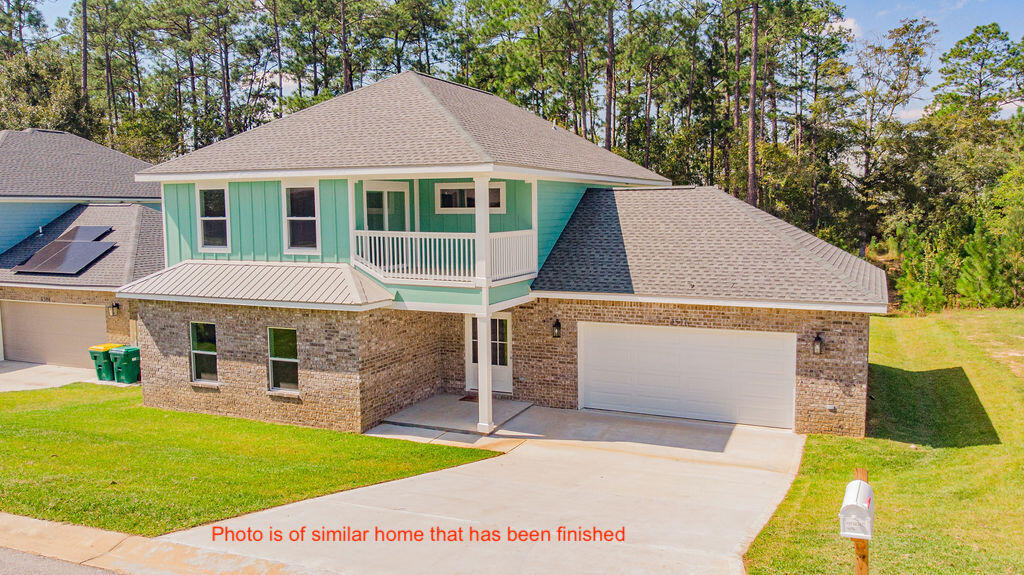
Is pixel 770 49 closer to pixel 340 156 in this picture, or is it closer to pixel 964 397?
pixel 964 397

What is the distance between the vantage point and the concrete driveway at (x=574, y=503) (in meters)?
6.99

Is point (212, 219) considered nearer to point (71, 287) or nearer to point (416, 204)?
point (416, 204)

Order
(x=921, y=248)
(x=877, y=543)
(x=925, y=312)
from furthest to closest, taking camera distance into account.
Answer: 1. (x=921, y=248)
2. (x=925, y=312)
3. (x=877, y=543)

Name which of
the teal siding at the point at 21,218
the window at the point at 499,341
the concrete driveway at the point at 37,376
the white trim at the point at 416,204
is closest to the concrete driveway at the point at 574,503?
the window at the point at 499,341

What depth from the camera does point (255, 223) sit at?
1452 centimetres

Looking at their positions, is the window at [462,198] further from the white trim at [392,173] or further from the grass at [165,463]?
the grass at [165,463]

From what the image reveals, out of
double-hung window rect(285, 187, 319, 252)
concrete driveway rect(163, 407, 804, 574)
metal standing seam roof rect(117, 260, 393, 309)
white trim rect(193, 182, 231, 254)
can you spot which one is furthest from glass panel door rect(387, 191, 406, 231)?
concrete driveway rect(163, 407, 804, 574)

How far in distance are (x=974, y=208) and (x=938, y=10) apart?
43.3ft

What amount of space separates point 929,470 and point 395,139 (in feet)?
35.4

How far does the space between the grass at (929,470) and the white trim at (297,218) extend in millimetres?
9580

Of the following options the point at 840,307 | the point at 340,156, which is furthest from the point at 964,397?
the point at 340,156

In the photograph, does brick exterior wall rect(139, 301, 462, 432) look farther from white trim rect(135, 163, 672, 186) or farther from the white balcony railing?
white trim rect(135, 163, 672, 186)

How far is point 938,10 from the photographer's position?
126 feet

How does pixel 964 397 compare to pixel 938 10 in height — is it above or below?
below
